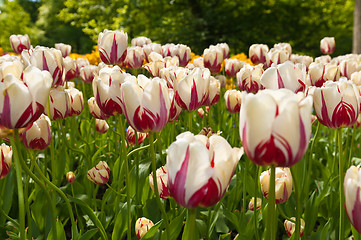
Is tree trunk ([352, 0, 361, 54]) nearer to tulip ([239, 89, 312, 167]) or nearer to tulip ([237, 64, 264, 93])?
tulip ([237, 64, 264, 93])

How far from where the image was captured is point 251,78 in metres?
2.12

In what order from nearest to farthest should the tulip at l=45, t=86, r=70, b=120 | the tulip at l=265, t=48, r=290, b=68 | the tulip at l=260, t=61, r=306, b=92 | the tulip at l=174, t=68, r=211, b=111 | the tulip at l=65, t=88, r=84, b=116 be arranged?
the tulip at l=260, t=61, r=306, b=92, the tulip at l=174, t=68, r=211, b=111, the tulip at l=45, t=86, r=70, b=120, the tulip at l=65, t=88, r=84, b=116, the tulip at l=265, t=48, r=290, b=68

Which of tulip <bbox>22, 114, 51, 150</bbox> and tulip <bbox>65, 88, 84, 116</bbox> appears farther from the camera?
tulip <bbox>65, 88, 84, 116</bbox>

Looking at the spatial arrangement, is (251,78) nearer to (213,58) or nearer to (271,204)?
(213,58)

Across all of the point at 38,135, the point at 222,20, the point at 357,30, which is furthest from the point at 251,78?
the point at 222,20

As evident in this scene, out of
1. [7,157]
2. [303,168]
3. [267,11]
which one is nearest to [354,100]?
[303,168]

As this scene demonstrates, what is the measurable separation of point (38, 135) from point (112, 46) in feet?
2.48

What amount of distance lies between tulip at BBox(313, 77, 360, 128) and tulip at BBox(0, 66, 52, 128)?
2.85ft

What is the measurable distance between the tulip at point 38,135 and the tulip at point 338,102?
3.24 ft

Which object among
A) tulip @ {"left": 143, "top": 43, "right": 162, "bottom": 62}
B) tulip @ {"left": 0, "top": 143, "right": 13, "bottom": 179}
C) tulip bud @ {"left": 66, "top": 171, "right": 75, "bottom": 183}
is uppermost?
tulip @ {"left": 0, "top": 143, "right": 13, "bottom": 179}

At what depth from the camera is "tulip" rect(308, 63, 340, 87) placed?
6.92ft

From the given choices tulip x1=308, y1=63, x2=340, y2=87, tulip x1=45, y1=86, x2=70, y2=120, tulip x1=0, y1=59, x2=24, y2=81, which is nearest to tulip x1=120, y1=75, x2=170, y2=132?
tulip x1=0, y1=59, x2=24, y2=81

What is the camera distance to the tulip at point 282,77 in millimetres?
1415

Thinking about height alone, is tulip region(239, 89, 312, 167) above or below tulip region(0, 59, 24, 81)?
below
